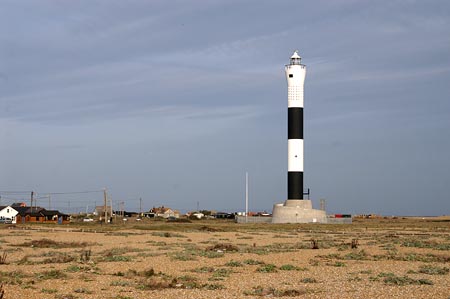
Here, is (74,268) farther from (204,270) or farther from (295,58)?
(295,58)

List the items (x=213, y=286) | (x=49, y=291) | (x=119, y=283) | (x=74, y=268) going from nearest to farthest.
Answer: (x=49, y=291) < (x=213, y=286) < (x=119, y=283) < (x=74, y=268)

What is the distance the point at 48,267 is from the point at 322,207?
6522 centimetres

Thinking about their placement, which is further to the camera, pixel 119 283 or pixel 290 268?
pixel 290 268

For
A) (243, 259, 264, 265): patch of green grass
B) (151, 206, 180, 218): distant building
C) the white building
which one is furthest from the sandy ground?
(151, 206, 180, 218): distant building

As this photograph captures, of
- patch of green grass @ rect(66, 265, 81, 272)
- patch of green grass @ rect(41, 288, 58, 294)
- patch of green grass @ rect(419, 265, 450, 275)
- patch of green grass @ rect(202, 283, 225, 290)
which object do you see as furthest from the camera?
patch of green grass @ rect(419, 265, 450, 275)

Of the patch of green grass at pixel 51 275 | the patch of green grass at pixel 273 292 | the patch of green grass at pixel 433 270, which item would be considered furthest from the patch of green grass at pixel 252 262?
the patch of green grass at pixel 273 292

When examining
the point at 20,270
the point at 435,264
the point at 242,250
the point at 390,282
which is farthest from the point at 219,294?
the point at 242,250

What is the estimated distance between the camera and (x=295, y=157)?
79.2 metres

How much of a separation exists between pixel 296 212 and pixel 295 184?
3430mm

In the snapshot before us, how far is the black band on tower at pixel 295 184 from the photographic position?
79.6 metres

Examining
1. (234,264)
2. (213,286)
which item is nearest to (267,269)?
(234,264)

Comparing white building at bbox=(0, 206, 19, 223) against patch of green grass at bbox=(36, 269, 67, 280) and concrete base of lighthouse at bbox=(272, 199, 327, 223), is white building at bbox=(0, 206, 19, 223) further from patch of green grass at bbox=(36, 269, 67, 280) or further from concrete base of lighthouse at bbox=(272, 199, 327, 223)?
patch of green grass at bbox=(36, 269, 67, 280)

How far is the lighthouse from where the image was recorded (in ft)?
260

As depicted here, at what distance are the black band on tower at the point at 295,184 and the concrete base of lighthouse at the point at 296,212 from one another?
0.87m
